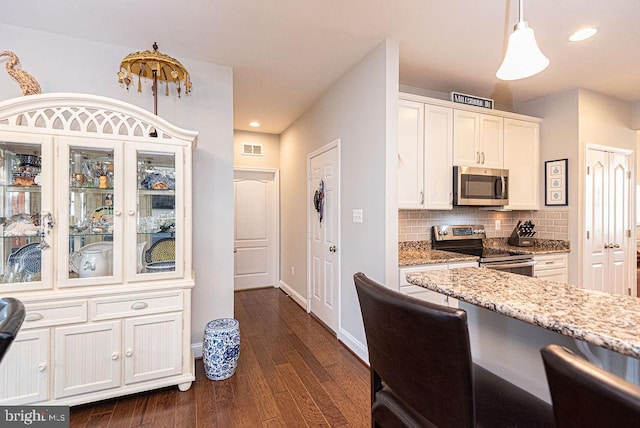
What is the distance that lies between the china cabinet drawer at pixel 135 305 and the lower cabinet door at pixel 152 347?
2.0 inches

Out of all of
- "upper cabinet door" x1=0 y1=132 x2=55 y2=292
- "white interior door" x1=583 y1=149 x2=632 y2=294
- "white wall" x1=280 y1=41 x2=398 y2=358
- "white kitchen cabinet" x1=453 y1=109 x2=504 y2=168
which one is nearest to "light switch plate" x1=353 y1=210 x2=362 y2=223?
"white wall" x1=280 y1=41 x2=398 y2=358

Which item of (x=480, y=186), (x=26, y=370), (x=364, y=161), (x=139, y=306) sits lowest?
(x=26, y=370)

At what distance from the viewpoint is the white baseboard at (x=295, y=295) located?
4.17 meters

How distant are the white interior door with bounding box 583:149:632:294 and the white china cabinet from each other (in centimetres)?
422

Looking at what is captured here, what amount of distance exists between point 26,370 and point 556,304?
2.77 meters

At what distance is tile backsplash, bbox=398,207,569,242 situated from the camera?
340 cm

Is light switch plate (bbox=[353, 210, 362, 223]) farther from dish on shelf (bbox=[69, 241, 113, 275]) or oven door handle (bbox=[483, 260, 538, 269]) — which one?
dish on shelf (bbox=[69, 241, 113, 275])

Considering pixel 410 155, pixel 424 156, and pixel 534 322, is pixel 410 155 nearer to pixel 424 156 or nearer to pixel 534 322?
pixel 424 156

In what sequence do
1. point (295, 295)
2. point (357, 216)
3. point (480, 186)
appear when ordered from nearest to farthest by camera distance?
point (357, 216)
point (480, 186)
point (295, 295)

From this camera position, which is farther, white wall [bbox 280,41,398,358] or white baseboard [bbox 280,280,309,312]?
white baseboard [bbox 280,280,309,312]

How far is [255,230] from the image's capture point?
515 cm

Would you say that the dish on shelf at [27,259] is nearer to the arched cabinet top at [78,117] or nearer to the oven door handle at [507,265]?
the arched cabinet top at [78,117]

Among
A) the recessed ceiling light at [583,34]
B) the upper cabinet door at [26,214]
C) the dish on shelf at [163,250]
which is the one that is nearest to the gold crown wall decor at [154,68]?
the upper cabinet door at [26,214]

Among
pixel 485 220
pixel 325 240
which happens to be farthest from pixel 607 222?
pixel 325 240
